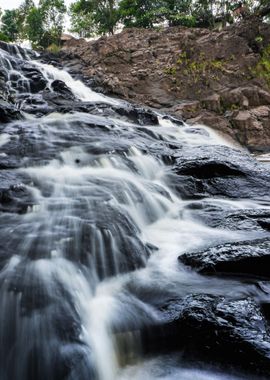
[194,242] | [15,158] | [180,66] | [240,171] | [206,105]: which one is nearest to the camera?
[194,242]

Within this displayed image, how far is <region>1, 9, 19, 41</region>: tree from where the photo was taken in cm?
3547

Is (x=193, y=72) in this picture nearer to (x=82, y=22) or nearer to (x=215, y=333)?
(x=215, y=333)

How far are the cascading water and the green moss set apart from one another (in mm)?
12681

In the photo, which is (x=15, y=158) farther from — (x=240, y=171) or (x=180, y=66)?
(x=180, y=66)

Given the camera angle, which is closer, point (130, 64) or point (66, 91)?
point (66, 91)

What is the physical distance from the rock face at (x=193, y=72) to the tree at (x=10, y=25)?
59.3 feet

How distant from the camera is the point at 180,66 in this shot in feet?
59.6

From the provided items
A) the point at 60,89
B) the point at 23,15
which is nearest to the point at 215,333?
the point at 60,89

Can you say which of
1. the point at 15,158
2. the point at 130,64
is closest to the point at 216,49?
the point at 130,64

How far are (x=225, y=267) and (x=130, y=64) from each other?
16.9 meters

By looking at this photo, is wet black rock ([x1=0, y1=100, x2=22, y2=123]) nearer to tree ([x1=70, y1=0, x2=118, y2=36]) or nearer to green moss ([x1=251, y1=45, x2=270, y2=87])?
green moss ([x1=251, y1=45, x2=270, y2=87])

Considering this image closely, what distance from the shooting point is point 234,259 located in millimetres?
3627

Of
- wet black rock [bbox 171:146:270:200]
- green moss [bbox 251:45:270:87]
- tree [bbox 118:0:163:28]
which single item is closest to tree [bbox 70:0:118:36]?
tree [bbox 118:0:163:28]

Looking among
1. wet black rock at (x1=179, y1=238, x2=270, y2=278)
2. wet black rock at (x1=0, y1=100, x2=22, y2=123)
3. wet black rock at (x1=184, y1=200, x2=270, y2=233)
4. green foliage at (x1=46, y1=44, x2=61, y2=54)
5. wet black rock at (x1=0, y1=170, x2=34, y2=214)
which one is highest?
green foliage at (x1=46, y1=44, x2=61, y2=54)
